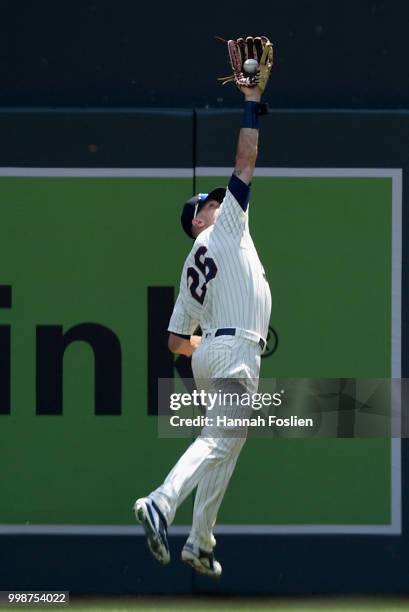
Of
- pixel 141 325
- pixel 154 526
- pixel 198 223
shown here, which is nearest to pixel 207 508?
pixel 154 526

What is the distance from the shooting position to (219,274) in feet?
20.6

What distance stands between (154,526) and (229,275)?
105 centimetres
